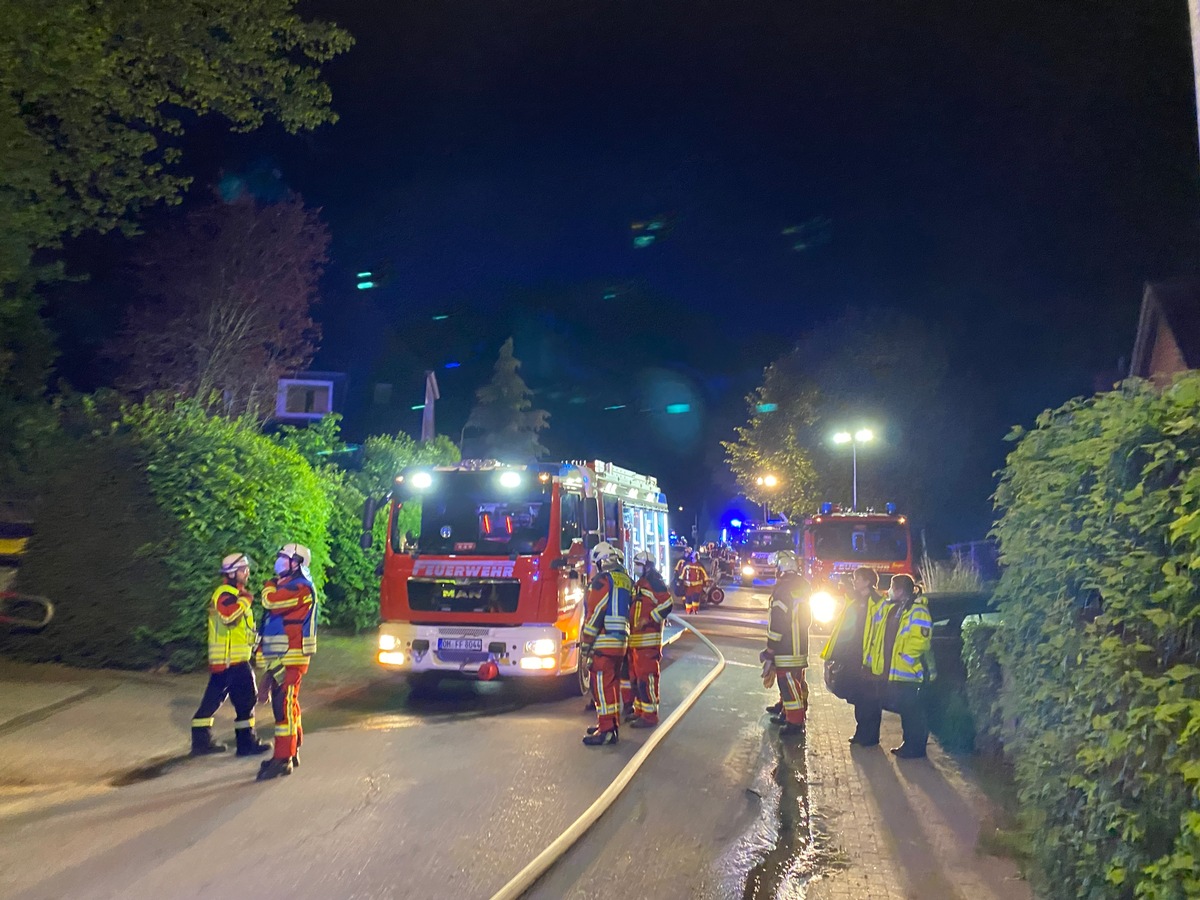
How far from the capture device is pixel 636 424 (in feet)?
240

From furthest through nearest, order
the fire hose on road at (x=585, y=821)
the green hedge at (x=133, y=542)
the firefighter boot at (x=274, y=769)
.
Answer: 1. the green hedge at (x=133, y=542)
2. the firefighter boot at (x=274, y=769)
3. the fire hose on road at (x=585, y=821)

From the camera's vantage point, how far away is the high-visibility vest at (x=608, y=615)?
8.62m

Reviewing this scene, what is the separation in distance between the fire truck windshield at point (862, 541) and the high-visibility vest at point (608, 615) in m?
10.8

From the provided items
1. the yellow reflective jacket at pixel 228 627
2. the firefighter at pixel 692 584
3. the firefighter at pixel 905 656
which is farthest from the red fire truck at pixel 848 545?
the yellow reflective jacket at pixel 228 627

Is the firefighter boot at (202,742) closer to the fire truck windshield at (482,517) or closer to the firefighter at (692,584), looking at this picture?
the fire truck windshield at (482,517)

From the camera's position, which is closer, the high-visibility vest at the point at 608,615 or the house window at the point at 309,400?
the high-visibility vest at the point at 608,615

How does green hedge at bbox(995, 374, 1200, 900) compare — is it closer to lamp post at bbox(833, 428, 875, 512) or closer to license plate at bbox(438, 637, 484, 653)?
license plate at bbox(438, 637, 484, 653)

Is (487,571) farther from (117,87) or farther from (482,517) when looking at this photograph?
(117,87)

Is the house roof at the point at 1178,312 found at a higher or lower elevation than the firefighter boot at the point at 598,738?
higher

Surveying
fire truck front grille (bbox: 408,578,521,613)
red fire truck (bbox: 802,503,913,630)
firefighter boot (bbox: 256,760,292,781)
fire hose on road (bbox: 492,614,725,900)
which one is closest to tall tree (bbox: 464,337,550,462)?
red fire truck (bbox: 802,503,913,630)

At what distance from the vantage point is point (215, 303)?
1875 centimetres

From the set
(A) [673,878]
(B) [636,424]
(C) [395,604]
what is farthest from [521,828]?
(B) [636,424]

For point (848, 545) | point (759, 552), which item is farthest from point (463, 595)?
point (759, 552)

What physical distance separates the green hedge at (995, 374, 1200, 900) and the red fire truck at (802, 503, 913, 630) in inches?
510
